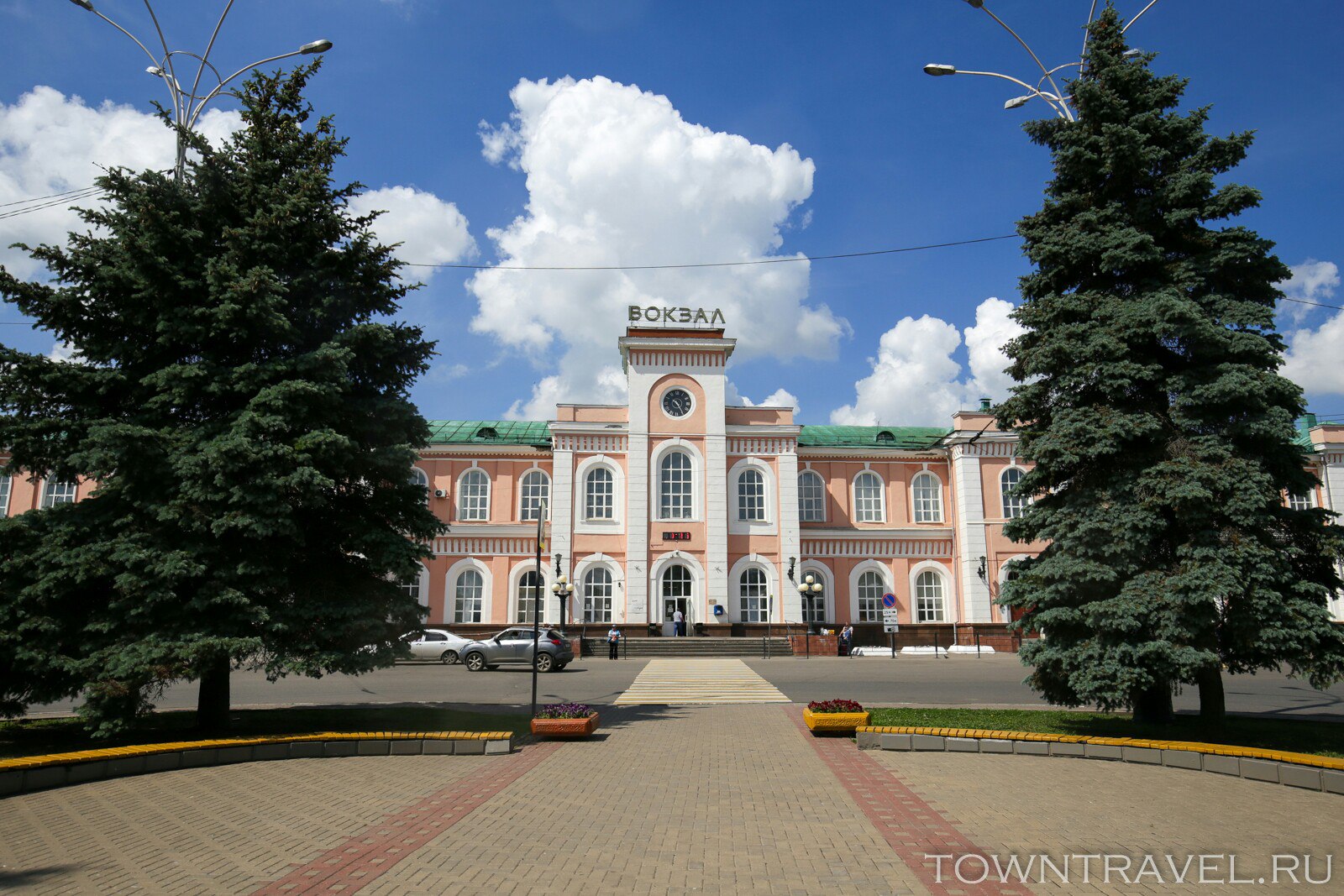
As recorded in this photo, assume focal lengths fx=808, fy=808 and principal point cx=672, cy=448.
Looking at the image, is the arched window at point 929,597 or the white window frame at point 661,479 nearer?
the white window frame at point 661,479

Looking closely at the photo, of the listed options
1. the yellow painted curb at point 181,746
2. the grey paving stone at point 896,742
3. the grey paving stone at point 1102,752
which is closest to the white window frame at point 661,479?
the yellow painted curb at point 181,746

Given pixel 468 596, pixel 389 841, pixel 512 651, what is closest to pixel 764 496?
pixel 468 596

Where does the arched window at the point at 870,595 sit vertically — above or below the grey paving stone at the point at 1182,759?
above

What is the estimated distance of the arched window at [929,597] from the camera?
35.7 metres

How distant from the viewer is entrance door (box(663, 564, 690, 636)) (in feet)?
110

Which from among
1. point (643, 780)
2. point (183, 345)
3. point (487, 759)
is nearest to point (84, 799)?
point (487, 759)

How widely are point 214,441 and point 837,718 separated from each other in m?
9.49

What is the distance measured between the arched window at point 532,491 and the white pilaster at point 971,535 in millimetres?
18322

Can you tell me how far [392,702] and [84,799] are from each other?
28.3 ft

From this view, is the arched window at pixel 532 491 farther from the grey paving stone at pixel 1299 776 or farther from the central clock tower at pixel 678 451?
the grey paving stone at pixel 1299 776

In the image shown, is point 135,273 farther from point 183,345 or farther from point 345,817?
point 345,817

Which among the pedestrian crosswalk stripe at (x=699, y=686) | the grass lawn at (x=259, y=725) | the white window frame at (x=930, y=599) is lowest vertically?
the pedestrian crosswalk stripe at (x=699, y=686)

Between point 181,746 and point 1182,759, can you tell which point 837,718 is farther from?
point 181,746

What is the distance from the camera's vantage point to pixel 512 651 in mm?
25109
